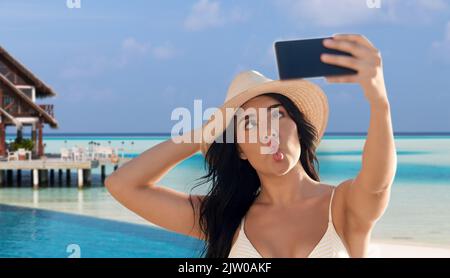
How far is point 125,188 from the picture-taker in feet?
8.16

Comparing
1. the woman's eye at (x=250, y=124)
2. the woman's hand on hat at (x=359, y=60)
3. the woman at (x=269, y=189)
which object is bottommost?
the woman at (x=269, y=189)

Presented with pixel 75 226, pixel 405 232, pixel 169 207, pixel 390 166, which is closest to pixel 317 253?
pixel 390 166

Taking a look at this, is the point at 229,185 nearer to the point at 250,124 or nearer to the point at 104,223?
the point at 250,124

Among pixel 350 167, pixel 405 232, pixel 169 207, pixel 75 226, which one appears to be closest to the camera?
pixel 169 207

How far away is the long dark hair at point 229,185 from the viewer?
7.86ft

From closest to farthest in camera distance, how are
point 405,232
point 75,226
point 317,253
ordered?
point 317,253 → point 405,232 → point 75,226

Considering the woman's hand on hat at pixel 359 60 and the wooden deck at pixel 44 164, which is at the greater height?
the woman's hand on hat at pixel 359 60

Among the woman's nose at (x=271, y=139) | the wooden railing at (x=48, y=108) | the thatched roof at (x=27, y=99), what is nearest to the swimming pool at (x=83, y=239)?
the thatched roof at (x=27, y=99)

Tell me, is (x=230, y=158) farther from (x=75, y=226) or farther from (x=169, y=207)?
(x=75, y=226)

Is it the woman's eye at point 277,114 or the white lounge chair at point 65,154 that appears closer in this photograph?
the woman's eye at point 277,114

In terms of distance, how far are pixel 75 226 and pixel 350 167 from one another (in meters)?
27.0

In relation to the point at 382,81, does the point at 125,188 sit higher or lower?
lower

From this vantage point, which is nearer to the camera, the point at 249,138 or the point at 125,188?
the point at 249,138

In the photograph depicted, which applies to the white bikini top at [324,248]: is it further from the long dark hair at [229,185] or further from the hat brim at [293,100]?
the hat brim at [293,100]
